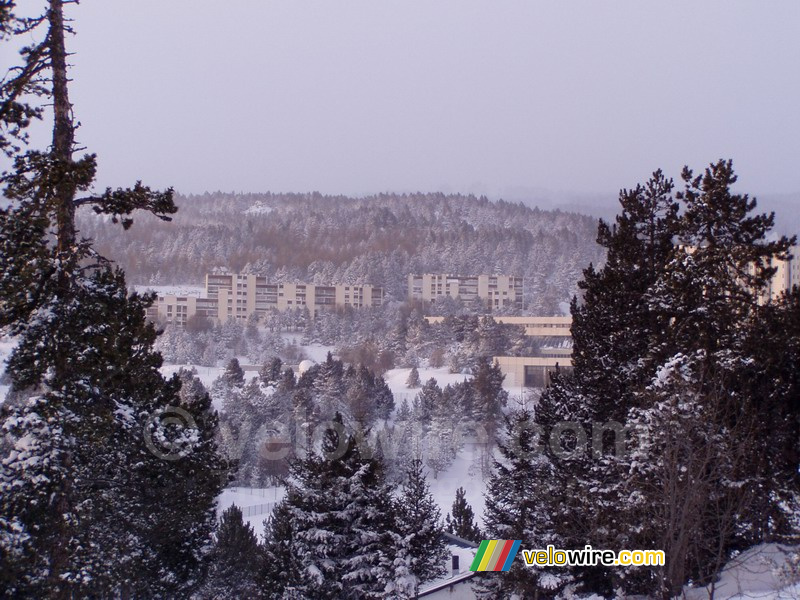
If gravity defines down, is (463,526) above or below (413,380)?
above

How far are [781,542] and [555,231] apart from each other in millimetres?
117654

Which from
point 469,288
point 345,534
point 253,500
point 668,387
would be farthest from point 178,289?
point 668,387

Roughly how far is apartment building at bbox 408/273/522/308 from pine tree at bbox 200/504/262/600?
75591mm

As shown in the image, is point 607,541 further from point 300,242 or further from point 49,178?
point 300,242

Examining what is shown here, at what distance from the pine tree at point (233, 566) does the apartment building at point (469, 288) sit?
7559 centimetres

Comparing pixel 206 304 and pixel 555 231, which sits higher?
pixel 555 231

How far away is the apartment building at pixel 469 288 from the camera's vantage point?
9688cm

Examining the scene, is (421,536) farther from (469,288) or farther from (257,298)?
(469,288)

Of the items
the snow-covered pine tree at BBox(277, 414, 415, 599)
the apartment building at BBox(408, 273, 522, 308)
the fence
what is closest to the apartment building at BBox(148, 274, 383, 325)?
the apartment building at BBox(408, 273, 522, 308)

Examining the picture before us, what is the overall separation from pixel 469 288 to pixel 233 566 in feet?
275

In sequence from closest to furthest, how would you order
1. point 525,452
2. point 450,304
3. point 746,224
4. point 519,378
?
point 746,224, point 525,452, point 519,378, point 450,304

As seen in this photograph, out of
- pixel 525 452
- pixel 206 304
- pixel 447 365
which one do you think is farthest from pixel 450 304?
pixel 525 452

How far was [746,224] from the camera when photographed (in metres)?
11.1

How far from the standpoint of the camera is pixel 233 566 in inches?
690
